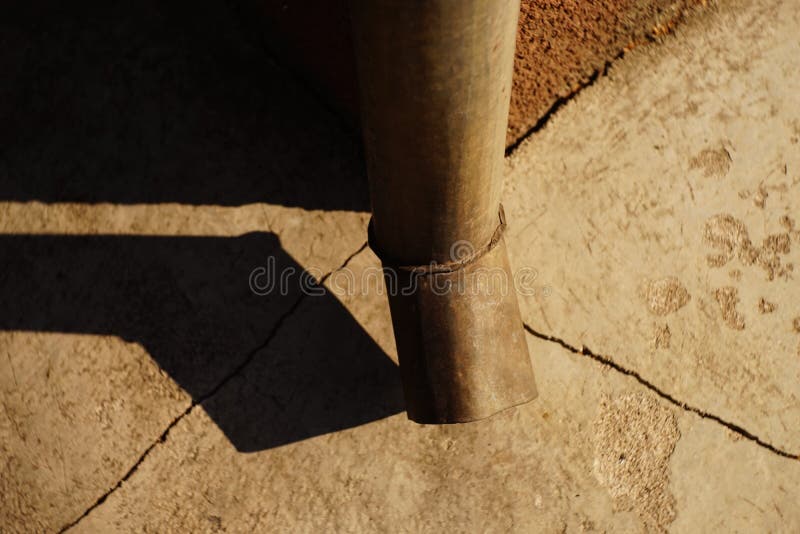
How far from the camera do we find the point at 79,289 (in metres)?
2.92

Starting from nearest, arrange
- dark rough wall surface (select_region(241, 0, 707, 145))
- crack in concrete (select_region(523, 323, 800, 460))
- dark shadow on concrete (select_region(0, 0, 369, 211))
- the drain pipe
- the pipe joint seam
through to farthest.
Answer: the drain pipe → the pipe joint seam → dark rough wall surface (select_region(241, 0, 707, 145)) → crack in concrete (select_region(523, 323, 800, 460)) → dark shadow on concrete (select_region(0, 0, 369, 211))

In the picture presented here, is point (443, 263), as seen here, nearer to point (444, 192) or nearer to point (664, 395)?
point (444, 192)

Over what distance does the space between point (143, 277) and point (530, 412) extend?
1.66 meters

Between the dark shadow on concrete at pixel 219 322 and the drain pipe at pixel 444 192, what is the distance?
442 mm

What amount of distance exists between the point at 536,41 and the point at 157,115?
1.60m

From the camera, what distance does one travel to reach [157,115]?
3021 mm

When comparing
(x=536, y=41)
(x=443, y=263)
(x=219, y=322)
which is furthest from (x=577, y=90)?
(x=219, y=322)

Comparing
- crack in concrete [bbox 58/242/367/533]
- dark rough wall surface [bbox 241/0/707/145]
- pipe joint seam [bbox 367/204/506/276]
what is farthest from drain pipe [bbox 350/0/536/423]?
dark rough wall surface [bbox 241/0/707/145]

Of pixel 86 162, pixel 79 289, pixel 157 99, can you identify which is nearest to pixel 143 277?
pixel 79 289

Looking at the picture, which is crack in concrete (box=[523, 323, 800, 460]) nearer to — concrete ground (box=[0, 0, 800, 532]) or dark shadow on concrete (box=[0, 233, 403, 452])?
concrete ground (box=[0, 0, 800, 532])

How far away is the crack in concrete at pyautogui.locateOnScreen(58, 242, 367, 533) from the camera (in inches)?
110

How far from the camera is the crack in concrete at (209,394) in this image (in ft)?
9.16

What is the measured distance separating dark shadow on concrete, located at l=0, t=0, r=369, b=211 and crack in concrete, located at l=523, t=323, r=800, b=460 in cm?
101

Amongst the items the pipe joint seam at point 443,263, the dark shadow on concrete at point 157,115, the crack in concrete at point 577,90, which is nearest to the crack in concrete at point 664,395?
the pipe joint seam at point 443,263
